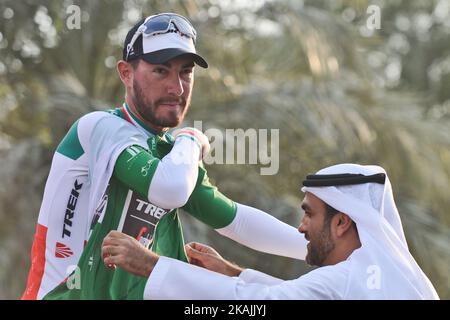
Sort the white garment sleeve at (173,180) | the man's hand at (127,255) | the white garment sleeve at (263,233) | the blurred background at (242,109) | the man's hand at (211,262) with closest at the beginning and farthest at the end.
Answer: the man's hand at (127,255), the white garment sleeve at (173,180), the man's hand at (211,262), the white garment sleeve at (263,233), the blurred background at (242,109)

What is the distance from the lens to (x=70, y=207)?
13.6ft

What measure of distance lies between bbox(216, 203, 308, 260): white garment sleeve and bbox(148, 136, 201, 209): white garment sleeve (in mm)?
673

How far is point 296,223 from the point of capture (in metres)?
10.4

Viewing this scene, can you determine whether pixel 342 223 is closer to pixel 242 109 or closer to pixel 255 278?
pixel 255 278

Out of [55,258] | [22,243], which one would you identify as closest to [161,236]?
[55,258]

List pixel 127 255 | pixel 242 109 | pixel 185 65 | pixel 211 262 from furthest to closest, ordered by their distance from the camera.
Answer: pixel 242 109 → pixel 211 262 → pixel 185 65 → pixel 127 255

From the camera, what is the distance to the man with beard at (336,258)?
373cm

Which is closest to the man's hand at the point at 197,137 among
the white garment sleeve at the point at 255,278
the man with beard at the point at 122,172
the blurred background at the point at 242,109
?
the man with beard at the point at 122,172

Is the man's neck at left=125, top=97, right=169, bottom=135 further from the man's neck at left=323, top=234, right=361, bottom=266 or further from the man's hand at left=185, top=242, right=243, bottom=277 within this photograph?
the man's neck at left=323, top=234, right=361, bottom=266

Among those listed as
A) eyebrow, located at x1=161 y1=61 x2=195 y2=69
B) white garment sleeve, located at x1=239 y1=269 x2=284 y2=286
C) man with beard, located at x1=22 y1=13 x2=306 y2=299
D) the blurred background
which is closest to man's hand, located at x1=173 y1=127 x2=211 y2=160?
man with beard, located at x1=22 y1=13 x2=306 y2=299

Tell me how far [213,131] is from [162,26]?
18.8 ft

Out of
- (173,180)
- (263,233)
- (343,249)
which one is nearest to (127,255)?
(173,180)

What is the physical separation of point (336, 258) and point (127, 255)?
2.81 ft

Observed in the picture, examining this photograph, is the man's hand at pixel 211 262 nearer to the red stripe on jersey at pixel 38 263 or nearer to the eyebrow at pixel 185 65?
the red stripe on jersey at pixel 38 263
